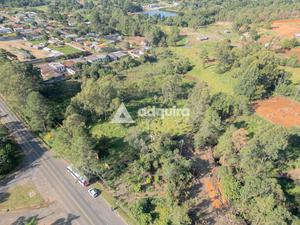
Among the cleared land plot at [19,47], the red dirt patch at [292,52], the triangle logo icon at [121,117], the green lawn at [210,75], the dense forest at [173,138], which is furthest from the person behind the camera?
the cleared land plot at [19,47]

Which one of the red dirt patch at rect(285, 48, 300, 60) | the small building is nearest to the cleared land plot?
the small building

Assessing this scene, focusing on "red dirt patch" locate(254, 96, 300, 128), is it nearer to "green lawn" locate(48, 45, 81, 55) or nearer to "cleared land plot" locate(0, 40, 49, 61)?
"green lawn" locate(48, 45, 81, 55)

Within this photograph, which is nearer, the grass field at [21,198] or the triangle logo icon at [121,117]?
the grass field at [21,198]

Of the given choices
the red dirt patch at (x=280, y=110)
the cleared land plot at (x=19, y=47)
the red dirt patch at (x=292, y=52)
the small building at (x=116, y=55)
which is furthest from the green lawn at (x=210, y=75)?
the cleared land plot at (x=19, y=47)

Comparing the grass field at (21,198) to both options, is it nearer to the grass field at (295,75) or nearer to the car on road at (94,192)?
the car on road at (94,192)

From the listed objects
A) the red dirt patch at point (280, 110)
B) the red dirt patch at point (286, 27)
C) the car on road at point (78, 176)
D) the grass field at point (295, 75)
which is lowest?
the car on road at point (78, 176)

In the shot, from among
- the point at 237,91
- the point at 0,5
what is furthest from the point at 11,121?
the point at 0,5
